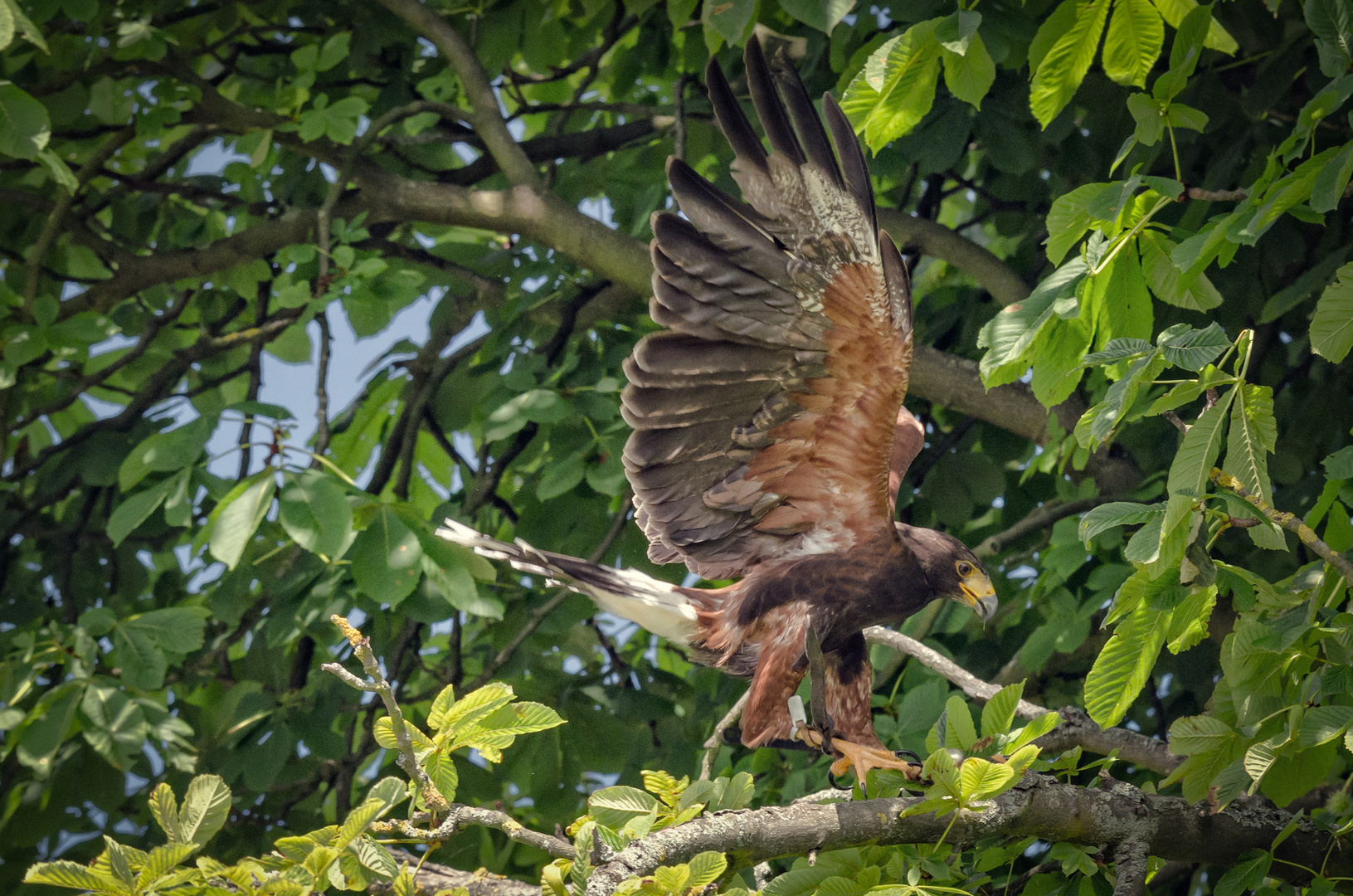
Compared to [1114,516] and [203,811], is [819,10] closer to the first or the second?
[1114,516]

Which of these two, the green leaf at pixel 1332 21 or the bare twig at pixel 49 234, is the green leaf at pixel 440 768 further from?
the bare twig at pixel 49 234

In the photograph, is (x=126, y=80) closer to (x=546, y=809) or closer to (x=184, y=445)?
(x=184, y=445)

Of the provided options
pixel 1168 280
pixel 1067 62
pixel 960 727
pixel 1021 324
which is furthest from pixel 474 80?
pixel 960 727

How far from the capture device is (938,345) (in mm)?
4727

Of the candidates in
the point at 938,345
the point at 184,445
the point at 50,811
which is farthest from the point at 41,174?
the point at 938,345

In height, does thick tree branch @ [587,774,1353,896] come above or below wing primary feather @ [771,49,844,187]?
below

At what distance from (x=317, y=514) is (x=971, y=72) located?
2278mm

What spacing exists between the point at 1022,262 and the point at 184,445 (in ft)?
11.0

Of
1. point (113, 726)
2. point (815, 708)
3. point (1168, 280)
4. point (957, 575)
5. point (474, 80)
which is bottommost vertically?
Answer: point (113, 726)

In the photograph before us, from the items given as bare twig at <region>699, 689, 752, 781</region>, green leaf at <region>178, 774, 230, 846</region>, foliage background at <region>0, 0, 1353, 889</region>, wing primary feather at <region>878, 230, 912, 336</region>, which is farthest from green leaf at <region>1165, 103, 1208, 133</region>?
green leaf at <region>178, 774, 230, 846</region>

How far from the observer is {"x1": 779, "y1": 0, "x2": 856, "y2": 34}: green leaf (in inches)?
121

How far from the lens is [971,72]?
2.95 meters

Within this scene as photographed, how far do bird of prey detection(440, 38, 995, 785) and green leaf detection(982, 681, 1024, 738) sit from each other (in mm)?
356

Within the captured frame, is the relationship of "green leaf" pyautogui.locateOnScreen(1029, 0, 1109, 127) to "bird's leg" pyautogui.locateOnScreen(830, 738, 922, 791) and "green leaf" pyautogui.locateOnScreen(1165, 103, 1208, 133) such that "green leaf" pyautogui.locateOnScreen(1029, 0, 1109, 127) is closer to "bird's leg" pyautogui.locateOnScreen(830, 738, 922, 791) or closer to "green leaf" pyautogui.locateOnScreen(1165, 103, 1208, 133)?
"green leaf" pyautogui.locateOnScreen(1165, 103, 1208, 133)
